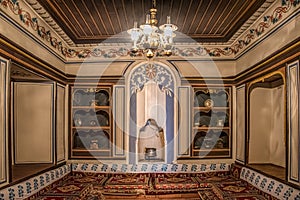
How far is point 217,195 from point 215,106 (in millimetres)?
1953

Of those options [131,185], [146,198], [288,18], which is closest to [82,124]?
[131,185]

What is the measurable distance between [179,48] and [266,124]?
1.96 metres

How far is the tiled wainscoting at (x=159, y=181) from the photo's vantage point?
12.4 ft

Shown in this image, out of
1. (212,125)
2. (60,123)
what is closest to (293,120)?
(212,125)

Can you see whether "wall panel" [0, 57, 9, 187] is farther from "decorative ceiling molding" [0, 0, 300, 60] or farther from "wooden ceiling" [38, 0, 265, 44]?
"wooden ceiling" [38, 0, 265, 44]

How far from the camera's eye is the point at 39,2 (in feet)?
12.0

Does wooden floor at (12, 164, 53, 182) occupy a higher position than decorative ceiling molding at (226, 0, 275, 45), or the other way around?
decorative ceiling molding at (226, 0, 275, 45)

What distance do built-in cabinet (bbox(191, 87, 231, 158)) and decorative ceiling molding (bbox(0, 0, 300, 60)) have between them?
2.21ft

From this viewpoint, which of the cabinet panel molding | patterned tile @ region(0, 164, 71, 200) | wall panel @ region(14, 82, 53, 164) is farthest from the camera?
the cabinet panel molding

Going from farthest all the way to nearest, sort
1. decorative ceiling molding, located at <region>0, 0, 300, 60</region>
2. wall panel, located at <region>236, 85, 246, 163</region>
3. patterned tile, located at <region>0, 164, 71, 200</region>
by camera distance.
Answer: wall panel, located at <region>236, 85, 246, 163</region>, decorative ceiling molding, located at <region>0, 0, 300, 60</region>, patterned tile, located at <region>0, 164, 71, 200</region>

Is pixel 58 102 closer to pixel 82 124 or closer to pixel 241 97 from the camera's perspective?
pixel 82 124

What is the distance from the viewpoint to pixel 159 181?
5.16m

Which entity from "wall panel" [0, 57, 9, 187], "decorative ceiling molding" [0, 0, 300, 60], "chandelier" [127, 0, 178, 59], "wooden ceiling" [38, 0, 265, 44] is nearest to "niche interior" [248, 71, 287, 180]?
"decorative ceiling molding" [0, 0, 300, 60]

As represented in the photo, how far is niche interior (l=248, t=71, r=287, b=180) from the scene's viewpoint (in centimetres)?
507
